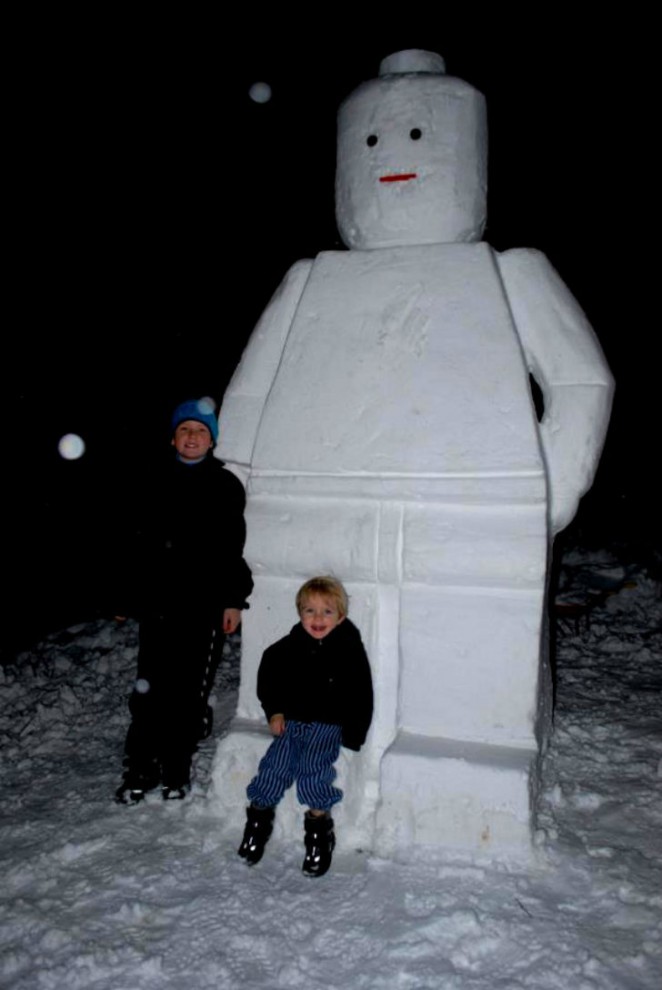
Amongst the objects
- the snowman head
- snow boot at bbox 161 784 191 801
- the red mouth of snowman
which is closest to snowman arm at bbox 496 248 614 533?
the snowman head

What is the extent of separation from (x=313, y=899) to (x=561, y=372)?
6.38 feet

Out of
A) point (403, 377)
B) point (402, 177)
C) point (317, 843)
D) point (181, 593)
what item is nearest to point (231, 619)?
point (181, 593)

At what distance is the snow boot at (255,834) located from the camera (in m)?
2.52

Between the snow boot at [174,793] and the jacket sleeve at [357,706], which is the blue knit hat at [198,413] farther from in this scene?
the snow boot at [174,793]

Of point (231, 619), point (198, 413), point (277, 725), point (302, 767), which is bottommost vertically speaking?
point (302, 767)

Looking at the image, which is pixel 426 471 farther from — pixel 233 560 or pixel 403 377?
pixel 233 560

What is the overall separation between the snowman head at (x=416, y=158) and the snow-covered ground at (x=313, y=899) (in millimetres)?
2252

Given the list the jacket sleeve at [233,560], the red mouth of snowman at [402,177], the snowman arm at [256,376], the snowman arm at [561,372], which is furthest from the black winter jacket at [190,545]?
Answer: the red mouth of snowman at [402,177]

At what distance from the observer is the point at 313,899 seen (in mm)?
2326

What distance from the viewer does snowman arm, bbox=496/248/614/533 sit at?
2.68 metres

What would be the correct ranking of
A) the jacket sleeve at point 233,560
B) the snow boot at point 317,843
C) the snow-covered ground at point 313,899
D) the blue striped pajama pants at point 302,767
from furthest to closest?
the jacket sleeve at point 233,560
the blue striped pajama pants at point 302,767
the snow boot at point 317,843
the snow-covered ground at point 313,899

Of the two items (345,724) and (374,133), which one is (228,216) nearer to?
(374,133)

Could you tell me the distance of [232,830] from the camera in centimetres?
270

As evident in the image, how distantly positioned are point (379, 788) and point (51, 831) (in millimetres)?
1219
